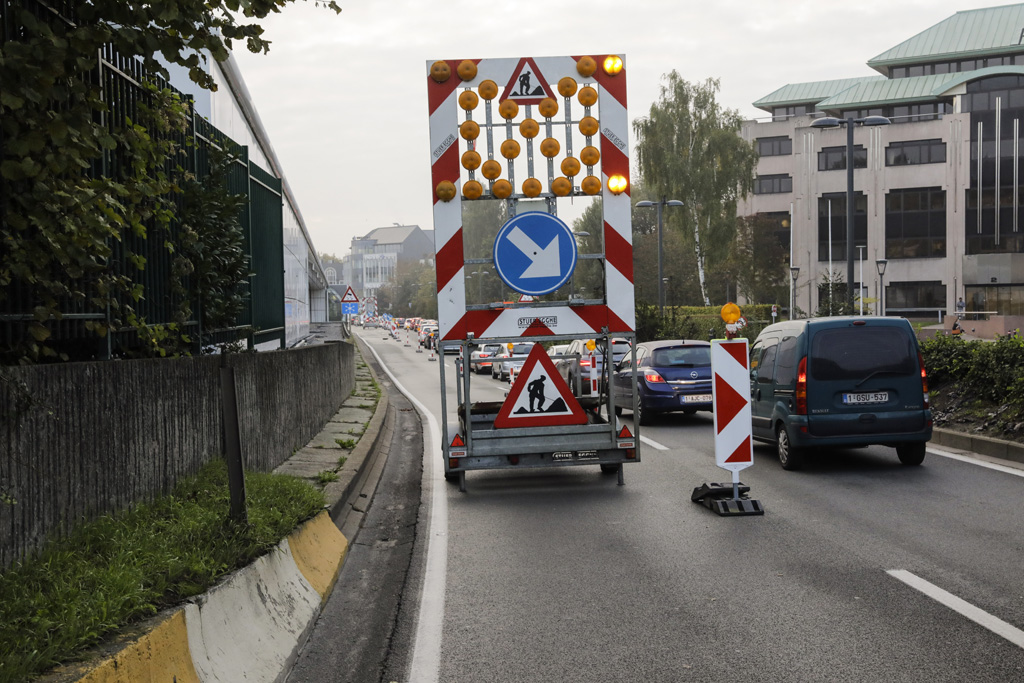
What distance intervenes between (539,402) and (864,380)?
11.9 feet

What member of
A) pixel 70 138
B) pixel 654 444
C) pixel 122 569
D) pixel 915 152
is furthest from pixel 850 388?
pixel 915 152

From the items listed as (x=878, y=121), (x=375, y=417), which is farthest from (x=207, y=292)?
(x=878, y=121)

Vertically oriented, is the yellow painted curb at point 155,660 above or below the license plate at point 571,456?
above

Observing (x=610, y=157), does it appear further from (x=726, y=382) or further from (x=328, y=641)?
(x=328, y=641)

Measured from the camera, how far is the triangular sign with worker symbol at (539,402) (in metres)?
10.4

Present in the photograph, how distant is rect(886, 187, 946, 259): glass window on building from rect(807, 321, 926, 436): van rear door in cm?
7028

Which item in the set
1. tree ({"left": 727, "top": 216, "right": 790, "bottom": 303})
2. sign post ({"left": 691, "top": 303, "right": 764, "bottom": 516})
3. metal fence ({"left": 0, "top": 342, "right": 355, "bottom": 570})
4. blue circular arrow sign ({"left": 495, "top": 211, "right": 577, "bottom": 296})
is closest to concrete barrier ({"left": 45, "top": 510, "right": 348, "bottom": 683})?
metal fence ({"left": 0, "top": 342, "right": 355, "bottom": 570})

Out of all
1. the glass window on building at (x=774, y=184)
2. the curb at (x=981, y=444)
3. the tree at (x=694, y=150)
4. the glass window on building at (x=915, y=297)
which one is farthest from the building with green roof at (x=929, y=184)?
the curb at (x=981, y=444)

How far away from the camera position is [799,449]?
1155 cm

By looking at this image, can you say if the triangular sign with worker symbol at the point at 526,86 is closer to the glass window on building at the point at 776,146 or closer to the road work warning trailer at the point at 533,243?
the road work warning trailer at the point at 533,243

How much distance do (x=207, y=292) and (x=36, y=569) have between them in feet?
14.0

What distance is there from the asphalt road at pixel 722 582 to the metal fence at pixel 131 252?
2.57 metres

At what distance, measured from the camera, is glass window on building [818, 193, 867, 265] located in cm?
7844

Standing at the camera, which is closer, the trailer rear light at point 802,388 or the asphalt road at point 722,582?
the asphalt road at point 722,582
